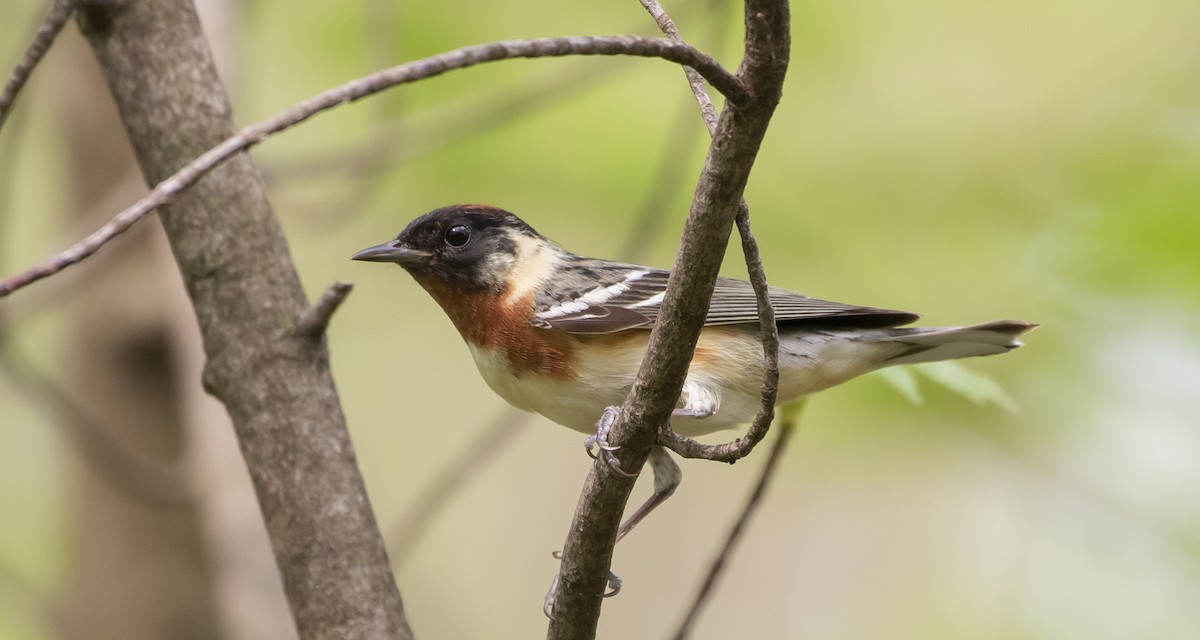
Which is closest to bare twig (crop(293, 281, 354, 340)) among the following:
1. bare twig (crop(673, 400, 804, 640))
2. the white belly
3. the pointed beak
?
the pointed beak

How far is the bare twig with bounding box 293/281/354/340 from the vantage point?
117 inches

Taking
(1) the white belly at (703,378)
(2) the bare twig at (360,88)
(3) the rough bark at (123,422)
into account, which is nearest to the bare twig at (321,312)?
(1) the white belly at (703,378)

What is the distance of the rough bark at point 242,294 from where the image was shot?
3047 millimetres

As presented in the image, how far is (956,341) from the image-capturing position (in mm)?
3564

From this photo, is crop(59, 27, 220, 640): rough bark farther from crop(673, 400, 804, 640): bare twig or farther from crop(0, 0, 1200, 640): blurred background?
crop(673, 400, 804, 640): bare twig

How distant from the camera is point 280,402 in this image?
123 inches

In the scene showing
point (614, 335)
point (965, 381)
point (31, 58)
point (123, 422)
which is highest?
point (31, 58)

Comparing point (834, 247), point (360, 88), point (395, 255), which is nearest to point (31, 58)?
point (360, 88)

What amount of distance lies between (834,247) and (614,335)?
1955 millimetres

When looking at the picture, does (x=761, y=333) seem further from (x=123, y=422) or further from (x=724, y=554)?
(x=123, y=422)

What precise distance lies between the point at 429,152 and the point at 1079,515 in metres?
3.43

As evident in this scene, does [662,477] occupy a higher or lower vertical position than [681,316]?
lower

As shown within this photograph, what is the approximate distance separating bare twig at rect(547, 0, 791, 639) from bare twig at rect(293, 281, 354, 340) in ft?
3.26

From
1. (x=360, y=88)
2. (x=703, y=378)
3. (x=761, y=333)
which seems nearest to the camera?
(x=360, y=88)
